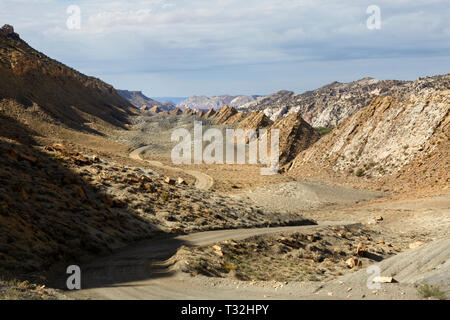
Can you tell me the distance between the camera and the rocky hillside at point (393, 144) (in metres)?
43.5

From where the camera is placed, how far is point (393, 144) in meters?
49.1

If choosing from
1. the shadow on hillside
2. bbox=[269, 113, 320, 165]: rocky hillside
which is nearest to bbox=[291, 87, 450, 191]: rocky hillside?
bbox=[269, 113, 320, 165]: rocky hillside

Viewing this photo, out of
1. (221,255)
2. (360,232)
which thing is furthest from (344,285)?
(360,232)

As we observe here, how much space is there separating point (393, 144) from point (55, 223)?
1613 inches

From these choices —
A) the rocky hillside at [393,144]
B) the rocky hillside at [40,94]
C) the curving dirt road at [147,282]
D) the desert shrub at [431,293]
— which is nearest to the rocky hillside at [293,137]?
the rocky hillside at [393,144]

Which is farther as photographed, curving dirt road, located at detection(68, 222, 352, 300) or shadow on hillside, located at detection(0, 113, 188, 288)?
shadow on hillside, located at detection(0, 113, 188, 288)

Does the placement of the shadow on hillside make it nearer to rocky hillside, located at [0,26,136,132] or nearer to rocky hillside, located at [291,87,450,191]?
rocky hillside, located at [291,87,450,191]

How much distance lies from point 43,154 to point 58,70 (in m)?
88.5

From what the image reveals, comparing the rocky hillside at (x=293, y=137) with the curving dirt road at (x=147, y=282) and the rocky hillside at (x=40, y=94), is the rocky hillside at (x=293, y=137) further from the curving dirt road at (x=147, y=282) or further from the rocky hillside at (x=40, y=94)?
the curving dirt road at (x=147, y=282)

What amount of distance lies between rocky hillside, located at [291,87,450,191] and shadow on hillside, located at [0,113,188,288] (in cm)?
3156

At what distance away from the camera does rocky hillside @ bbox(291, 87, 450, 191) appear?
43.5 metres

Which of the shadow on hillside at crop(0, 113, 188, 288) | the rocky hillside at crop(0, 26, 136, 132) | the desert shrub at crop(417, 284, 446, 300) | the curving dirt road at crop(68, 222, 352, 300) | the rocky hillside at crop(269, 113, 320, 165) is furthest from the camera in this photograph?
the rocky hillside at crop(0, 26, 136, 132)

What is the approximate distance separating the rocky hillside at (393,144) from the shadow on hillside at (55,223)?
1243 inches

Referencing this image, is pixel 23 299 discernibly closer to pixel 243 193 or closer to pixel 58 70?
pixel 243 193
